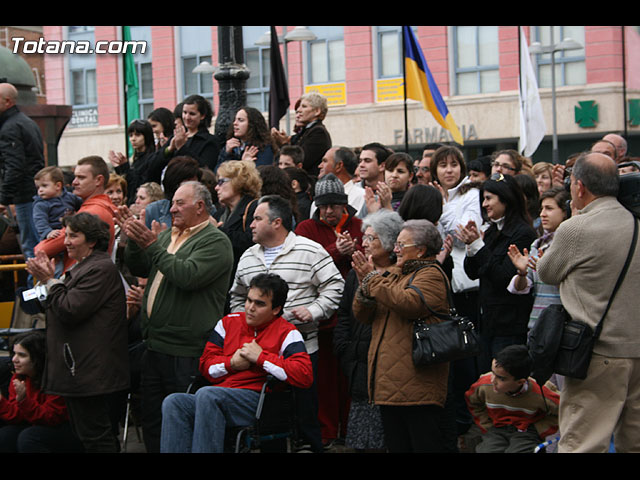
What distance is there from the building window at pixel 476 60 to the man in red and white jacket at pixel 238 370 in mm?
23532

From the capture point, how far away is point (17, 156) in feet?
32.7

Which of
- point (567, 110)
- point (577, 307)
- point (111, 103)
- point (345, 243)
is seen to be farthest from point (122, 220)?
point (111, 103)

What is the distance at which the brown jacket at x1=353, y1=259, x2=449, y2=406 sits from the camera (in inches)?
242

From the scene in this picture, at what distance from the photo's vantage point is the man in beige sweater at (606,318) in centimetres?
541

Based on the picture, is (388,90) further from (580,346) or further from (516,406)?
(580,346)

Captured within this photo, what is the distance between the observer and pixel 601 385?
543cm

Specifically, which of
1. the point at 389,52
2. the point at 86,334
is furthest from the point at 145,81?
the point at 86,334

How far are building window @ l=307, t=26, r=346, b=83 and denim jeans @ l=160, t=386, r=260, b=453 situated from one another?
83.4ft

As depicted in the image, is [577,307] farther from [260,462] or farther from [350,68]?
[350,68]

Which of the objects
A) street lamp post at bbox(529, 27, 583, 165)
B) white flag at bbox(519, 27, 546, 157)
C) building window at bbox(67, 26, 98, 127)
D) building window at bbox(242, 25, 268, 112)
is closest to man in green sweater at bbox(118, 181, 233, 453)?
white flag at bbox(519, 27, 546, 157)

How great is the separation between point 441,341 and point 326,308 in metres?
1.20

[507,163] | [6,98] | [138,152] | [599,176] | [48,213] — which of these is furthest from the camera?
[138,152]

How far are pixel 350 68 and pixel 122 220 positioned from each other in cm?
2416

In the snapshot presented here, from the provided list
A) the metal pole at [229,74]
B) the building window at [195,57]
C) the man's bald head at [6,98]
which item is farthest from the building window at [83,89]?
the man's bald head at [6,98]
